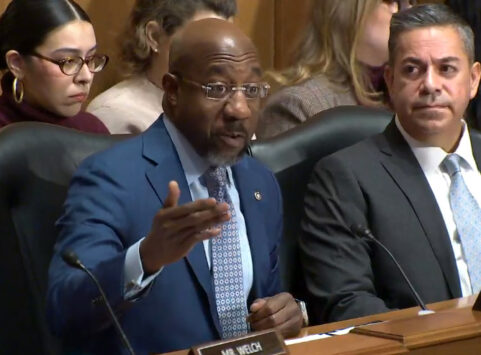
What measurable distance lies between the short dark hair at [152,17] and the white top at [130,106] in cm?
6

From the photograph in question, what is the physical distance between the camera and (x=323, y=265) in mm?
2598

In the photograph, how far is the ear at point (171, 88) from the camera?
2256 millimetres

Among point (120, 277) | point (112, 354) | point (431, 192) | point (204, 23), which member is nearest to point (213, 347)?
point (120, 277)

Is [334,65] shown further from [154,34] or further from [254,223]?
[254,223]

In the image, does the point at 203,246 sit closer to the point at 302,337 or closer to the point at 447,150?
the point at 302,337

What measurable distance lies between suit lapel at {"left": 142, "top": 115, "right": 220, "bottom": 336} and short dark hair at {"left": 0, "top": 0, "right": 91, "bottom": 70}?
1.99 ft

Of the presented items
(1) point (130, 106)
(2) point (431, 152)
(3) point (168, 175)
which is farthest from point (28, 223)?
(2) point (431, 152)

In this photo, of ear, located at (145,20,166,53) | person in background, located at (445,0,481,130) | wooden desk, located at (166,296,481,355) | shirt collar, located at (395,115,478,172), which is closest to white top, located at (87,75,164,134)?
ear, located at (145,20,166,53)

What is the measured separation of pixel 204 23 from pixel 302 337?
0.69 metres

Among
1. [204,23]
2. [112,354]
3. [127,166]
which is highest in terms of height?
[204,23]

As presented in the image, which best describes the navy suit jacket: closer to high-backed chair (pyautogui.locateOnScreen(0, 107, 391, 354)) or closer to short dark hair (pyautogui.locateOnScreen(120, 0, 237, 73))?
high-backed chair (pyautogui.locateOnScreen(0, 107, 391, 354))

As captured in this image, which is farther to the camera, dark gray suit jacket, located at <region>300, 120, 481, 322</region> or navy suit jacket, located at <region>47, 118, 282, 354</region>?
dark gray suit jacket, located at <region>300, 120, 481, 322</region>

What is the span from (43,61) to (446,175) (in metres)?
1.03

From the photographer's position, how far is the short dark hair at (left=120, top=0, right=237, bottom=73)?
3145mm
